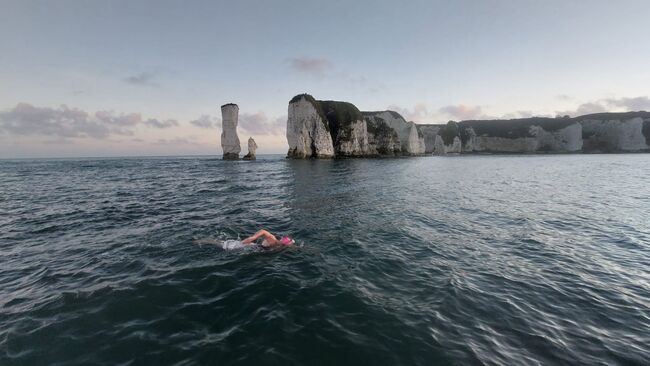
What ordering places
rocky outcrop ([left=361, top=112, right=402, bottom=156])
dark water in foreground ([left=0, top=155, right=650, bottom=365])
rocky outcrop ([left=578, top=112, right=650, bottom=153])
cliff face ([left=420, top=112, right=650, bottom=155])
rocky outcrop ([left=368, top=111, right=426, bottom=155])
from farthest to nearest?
cliff face ([left=420, top=112, right=650, bottom=155]) < rocky outcrop ([left=578, top=112, right=650, bottom=153]) < rocky outcrop ([left=368, top=111, right=426, bottom=155]) < rocky outcrop ([left=361, top=112, right=402, bottom=156]) < dark water in foreground ([left=0, top=155, right=650, bottom=365])

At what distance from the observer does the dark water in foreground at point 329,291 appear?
5.96 metres

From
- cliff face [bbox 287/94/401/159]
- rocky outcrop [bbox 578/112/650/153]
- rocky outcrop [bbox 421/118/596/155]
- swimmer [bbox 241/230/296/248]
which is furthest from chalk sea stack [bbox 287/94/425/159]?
rocky outcrop [bbox 578/112/650/153]

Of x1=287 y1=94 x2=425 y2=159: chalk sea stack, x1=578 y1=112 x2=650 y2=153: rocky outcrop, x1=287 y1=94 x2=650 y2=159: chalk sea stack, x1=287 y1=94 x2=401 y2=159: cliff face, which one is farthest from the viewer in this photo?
x1=578 y1=112 x2=650 y2=153: rocky outcrop

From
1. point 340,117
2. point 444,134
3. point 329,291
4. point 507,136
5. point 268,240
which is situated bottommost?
point 329,291

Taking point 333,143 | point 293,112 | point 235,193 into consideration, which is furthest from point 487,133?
point 235,193

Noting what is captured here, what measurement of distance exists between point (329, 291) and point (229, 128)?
90.1 m

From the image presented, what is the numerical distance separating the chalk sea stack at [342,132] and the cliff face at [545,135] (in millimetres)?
38175

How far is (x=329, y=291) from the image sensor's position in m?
8.46

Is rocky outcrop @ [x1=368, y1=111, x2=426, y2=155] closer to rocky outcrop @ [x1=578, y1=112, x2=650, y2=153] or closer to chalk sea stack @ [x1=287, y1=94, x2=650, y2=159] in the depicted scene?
chalk sea stack @ [x1=287, y1=94, x2=650, y2=159]

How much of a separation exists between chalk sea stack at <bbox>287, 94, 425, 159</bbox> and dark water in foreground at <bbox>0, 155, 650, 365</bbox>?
72.5 m

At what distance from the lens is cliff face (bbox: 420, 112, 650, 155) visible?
12925cm

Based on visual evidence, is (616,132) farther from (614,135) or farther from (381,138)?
(381,138)

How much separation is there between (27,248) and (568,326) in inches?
765

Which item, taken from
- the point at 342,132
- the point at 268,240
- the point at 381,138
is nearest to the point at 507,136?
the point at 381,138
